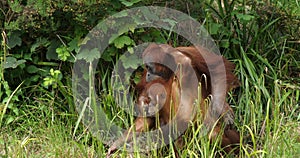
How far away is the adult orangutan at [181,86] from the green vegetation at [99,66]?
229 mm

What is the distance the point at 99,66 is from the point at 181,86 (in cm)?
95

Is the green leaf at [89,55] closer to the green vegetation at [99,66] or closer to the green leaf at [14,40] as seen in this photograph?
the green vegetation at [99,66]

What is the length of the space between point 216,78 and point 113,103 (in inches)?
29.6

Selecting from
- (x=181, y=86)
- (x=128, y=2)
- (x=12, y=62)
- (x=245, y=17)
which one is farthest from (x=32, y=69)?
(x=245, y=17)

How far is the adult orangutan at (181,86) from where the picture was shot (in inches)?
101

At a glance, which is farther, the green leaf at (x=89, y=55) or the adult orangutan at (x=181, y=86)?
the green leaf at (x=89, y=55)

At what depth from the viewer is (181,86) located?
8.33 ft

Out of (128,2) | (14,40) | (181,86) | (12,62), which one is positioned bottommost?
(181,86)

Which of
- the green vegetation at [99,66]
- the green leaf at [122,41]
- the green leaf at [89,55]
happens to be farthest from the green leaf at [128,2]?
the green leaf at [89,55]

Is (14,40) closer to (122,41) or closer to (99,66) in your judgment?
(99,66)

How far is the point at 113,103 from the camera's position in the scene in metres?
3.16

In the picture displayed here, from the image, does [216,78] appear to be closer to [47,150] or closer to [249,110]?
[249,110]

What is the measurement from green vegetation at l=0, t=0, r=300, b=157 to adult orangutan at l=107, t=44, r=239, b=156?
9.0 inches

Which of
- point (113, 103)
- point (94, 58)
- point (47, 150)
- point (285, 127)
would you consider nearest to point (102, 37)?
point (94, 58)
